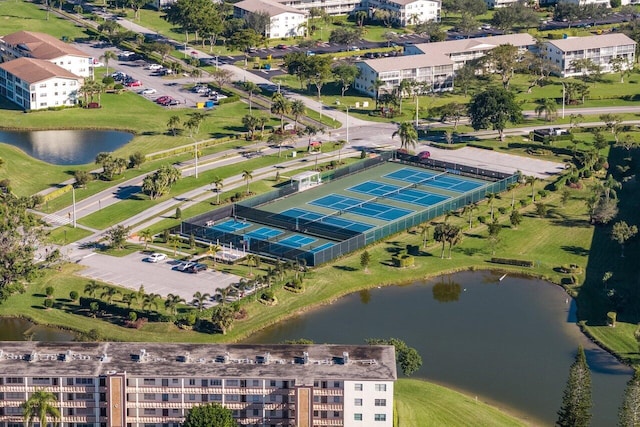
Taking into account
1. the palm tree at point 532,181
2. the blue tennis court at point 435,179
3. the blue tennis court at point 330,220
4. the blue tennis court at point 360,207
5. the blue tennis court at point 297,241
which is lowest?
the blue tennis court at point 297,241

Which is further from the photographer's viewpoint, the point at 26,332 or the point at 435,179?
the point at 435,179

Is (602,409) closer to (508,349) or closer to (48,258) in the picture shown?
(508,349)

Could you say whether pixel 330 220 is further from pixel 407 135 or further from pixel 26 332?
pixel 26 332

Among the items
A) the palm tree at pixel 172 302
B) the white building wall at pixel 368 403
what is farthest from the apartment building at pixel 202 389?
the palm tree at pixel 172 302

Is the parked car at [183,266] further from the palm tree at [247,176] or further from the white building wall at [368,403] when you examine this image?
the white building wall at [368,403]

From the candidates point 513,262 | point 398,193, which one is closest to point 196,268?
point 513,262
